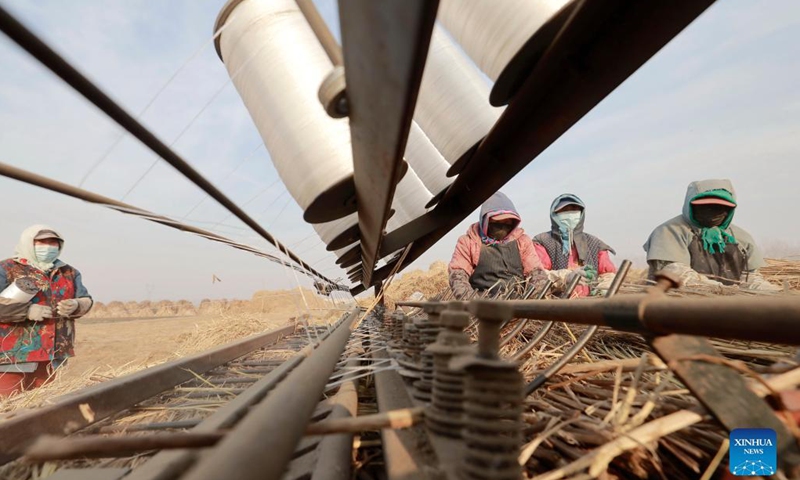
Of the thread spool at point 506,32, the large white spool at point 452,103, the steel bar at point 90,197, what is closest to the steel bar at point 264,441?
the steel bar at point 90,197

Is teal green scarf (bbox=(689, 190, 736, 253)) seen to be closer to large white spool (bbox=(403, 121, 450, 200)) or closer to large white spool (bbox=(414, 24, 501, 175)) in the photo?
large white spool (bbox=(403, 121, 450, 200))

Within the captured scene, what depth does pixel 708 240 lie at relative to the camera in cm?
457

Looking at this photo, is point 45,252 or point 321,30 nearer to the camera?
point 321,30

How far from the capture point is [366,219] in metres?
2.03

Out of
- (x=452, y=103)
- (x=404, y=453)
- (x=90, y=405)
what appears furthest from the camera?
(x=452, y=103)

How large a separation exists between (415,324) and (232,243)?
111 cm

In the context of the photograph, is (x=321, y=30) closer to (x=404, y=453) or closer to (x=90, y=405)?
(x=404, y=453)

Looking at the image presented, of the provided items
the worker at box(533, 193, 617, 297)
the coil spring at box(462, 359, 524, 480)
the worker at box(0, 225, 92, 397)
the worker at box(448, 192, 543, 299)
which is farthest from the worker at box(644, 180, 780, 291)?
the worker at box(0, 225, 92, 397)

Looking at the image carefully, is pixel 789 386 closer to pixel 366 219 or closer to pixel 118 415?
pixel 366 219

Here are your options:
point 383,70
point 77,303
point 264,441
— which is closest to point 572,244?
point 383,70

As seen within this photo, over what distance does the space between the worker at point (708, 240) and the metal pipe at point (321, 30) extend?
423 centimetres

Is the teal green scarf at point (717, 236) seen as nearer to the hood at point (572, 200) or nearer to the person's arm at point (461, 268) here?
the hood at point (572, 200)

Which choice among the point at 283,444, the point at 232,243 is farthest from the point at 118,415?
the point at 283,444

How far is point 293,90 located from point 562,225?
495cm
